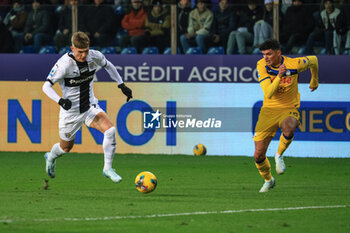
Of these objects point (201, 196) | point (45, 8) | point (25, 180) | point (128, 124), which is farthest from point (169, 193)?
point (45, 8)

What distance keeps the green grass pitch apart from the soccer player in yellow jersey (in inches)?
22.0

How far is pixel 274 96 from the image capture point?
36.8 feet

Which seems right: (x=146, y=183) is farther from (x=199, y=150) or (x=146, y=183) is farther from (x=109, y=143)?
(x=199, y=150)

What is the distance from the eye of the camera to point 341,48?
1644 cm

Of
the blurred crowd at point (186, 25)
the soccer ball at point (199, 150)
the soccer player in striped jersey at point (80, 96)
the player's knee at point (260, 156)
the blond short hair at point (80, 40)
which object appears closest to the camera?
the blond short hair at point (80, 40)

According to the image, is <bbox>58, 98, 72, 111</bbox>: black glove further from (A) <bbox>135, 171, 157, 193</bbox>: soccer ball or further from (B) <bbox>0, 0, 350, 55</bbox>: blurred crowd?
(B) <bbox>0, 0, 350, 55</bbox>: blurred crowd

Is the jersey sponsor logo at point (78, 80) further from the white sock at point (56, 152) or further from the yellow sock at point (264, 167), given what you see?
the yellow sock at point (264, 167)

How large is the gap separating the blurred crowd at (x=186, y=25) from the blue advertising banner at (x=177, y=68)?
21cm

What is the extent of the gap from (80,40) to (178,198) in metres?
2.39

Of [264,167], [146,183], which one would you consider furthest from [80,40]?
[264,167]

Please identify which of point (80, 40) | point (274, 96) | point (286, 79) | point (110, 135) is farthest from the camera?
point (274, 96)

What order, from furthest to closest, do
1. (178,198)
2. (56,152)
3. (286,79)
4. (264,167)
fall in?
(56,152), (286,79), (264,167), (178,198)

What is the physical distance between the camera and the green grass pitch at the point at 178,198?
8.10 meters

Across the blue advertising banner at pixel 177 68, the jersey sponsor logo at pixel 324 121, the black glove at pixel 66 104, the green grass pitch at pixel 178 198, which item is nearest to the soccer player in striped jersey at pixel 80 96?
the black glove at pixel 66 104
